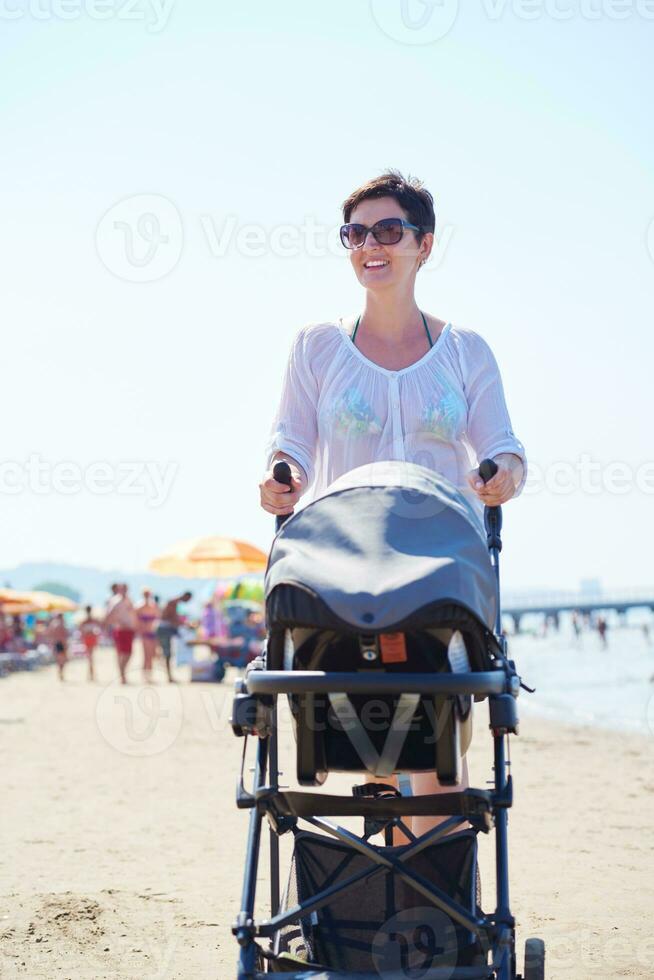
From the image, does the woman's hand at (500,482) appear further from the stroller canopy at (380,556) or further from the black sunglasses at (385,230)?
the black sunglasses at (385,230)

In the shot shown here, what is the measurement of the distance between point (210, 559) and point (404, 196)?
61.2 ft

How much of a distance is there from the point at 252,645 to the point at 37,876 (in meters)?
17.6


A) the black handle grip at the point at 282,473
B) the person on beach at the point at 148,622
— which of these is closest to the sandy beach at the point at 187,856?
the black handle grip at the point at 282,473

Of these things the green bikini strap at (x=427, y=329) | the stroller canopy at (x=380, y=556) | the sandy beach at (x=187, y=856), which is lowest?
the sandy beach at (x=187, y=856)

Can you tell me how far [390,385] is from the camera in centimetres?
340

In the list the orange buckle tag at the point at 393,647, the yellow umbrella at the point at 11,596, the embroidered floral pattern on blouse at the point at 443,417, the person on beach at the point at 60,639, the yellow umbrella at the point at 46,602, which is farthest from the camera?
the yellow umbrella at the point at 46,602

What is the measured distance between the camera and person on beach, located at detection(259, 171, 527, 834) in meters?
3.37

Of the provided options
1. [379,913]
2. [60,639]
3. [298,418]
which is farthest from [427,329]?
[60,639]

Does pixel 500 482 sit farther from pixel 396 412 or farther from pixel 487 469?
pixel 396 412

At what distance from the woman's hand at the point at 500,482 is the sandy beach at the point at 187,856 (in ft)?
5.42

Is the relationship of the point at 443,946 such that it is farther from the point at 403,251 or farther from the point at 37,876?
the point at 37,876

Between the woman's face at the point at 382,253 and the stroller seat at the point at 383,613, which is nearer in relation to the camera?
the stroller seat at the point at 383,613

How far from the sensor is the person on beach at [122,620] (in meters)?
20.2

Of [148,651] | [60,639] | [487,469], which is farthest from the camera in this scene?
[60,639]
